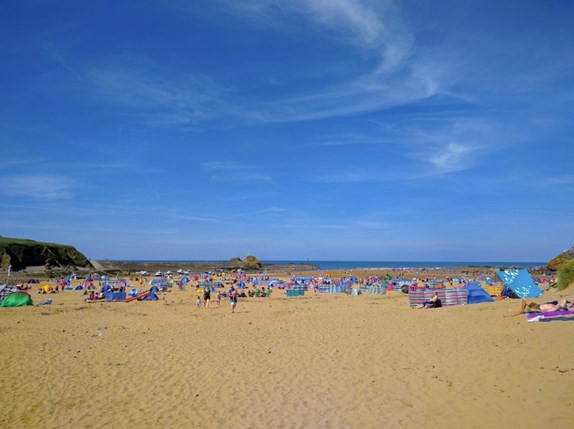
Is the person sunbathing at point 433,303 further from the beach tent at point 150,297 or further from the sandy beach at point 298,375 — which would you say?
the beach tent at point 150,297

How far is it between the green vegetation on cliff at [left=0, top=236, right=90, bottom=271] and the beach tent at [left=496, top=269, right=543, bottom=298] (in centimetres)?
6046

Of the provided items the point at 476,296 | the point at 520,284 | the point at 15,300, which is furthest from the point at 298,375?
the point at 15,300

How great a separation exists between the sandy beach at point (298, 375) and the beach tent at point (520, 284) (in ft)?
23.6

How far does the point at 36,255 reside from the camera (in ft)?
210

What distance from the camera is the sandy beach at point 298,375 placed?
6.80 metres

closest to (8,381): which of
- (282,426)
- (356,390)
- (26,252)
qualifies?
(282,426)

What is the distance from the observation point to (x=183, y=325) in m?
A: 17.4

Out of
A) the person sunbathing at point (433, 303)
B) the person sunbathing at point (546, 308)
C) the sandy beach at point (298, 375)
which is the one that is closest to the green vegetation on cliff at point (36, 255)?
the sandy beach at point (298, 375)

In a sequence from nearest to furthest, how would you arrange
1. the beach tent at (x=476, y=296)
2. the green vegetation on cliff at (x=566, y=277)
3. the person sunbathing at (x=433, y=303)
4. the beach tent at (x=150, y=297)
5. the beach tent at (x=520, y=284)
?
the person sunbathing at (x=433, y=303), the beach tent at (x=476, y=296), the green vegetation on cliff at (x=566, y=277), the beach tent at (x=520, y=284), the beach tent at (x=150, y=297)

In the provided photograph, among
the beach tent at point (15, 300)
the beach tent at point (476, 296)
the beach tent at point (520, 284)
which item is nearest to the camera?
the beach tent at point (476, 296)

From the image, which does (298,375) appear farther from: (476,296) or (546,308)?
(476,296)

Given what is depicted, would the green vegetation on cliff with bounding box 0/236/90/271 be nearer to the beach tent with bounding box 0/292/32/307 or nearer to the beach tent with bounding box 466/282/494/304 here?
the beach tent with bounding box 0/292/32/307

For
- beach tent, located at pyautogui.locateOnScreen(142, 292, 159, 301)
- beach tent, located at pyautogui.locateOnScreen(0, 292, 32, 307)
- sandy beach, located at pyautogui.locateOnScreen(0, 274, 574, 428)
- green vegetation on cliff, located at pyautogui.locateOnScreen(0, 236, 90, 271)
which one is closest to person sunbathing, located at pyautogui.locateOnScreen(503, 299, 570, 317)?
sandy beach, located at pyautogui.locateOnScreen(0, 274, 574, 428)

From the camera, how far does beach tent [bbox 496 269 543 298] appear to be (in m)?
21.8
